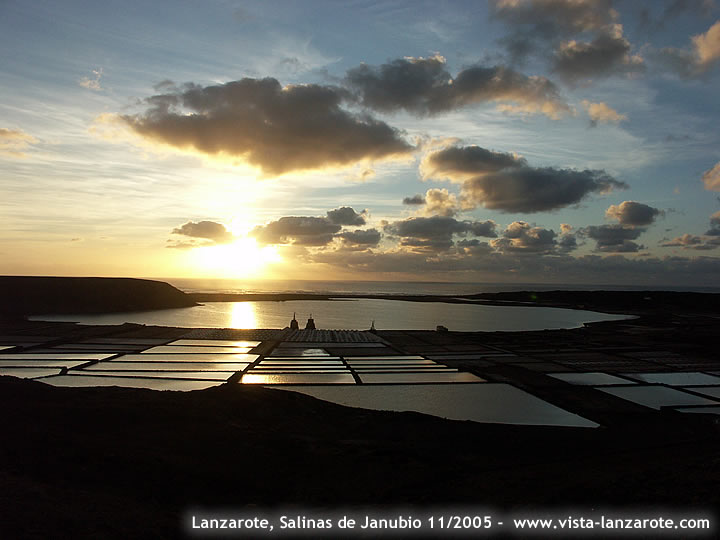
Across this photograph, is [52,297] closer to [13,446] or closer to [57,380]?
[57,380]

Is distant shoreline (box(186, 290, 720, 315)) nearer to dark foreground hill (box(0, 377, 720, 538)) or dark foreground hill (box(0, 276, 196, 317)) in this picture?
dark foreground hill (box(0, 276, 196, 317))

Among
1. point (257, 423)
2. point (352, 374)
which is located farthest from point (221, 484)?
point (352, 374)

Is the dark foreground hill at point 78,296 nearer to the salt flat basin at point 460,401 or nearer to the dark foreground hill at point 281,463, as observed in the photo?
the salt flat basin at point 460,401

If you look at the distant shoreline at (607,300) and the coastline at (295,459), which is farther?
the distant shoreline at (607,300)

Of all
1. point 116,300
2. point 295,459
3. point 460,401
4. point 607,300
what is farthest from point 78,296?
point 607,300

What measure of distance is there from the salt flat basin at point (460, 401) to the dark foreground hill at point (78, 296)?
53.6 meters

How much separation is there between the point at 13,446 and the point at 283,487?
4.67m

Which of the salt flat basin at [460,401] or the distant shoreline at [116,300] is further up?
the distant shoreline at [116,300]

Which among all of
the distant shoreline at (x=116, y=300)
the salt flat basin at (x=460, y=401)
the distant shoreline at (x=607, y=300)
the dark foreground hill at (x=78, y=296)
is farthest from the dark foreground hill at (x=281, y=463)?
the distant shoreline at (x=607, y=300)

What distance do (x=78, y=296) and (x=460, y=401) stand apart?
206 feet

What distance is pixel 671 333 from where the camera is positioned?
33656 millimetres

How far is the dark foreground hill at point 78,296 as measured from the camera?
58094 millimetres

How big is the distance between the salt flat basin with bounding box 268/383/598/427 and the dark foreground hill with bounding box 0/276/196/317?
5359 cm

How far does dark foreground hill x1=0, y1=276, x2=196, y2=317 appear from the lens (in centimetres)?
5809
